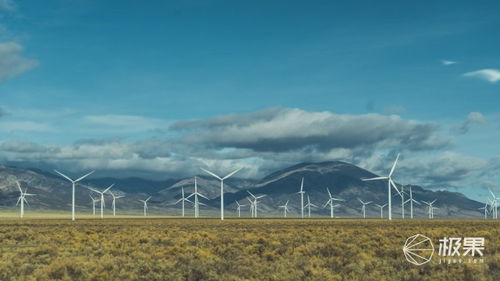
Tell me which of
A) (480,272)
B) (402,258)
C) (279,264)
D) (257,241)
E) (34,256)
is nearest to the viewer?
(480,272)

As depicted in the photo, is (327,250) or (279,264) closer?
(279,264)

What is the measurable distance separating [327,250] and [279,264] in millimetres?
8830

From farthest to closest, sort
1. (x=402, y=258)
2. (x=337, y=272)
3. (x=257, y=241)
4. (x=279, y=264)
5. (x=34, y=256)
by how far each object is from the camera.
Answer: (x=257, y=241), (x=34, y=256), (x=402, y=258), (x=279, y=264), (x=337, y=272)

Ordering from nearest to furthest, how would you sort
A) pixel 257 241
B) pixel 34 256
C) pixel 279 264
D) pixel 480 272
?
1. pixel 480 272
2. pixel 279 264
3. pixel 34 256
4. pixel 257 241

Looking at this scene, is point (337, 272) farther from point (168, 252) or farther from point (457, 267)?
point (168, 252)

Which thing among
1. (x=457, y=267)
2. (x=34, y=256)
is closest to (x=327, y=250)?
(x=457, y=267)

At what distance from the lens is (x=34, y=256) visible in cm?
4034

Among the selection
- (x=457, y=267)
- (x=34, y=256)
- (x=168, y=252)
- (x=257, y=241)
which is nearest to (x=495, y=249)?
(x=457, y=267)

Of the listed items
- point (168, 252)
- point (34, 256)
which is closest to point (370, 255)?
point (168, 252)

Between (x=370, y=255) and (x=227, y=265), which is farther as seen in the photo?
(x=370, y=255)

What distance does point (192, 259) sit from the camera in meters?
35.8

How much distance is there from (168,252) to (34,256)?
30.8ft

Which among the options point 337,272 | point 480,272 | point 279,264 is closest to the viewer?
point 480,272

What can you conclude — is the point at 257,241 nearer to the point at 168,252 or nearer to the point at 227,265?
the point at 168,252
